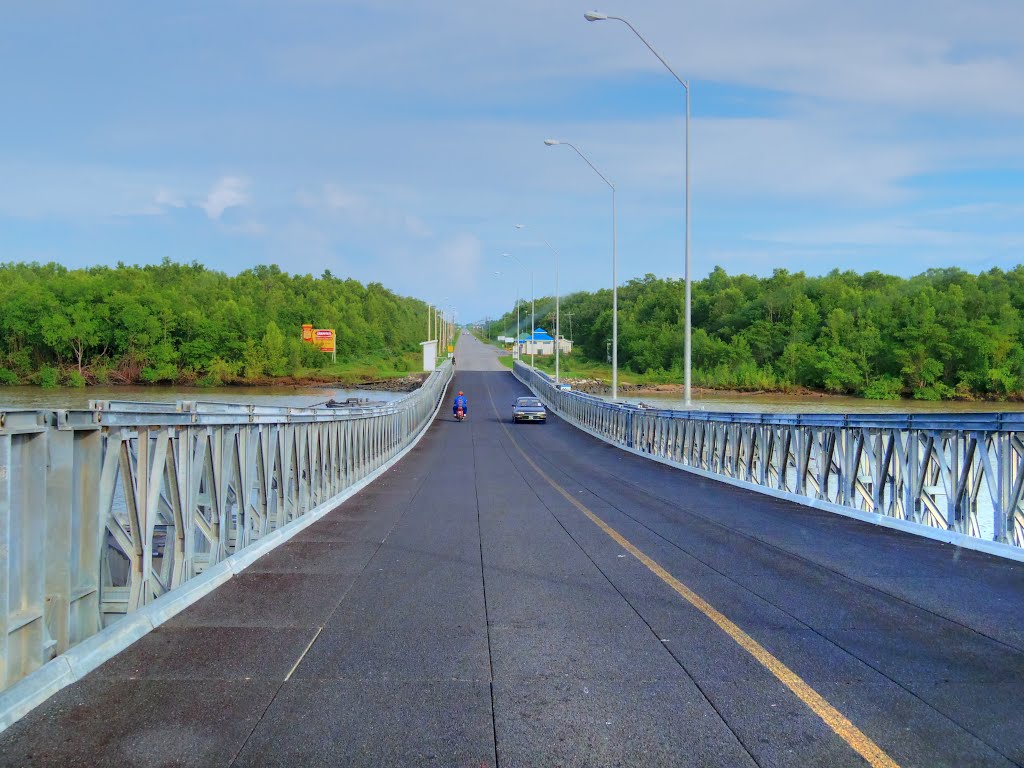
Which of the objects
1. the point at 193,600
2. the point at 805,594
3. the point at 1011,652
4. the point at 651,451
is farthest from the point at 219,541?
the point at 651,451

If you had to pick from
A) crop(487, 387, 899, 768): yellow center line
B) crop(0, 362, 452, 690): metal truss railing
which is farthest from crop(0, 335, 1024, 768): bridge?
crop(0, 362, 452, 690): metal truss railing

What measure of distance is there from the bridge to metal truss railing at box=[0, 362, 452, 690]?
0.18 meters

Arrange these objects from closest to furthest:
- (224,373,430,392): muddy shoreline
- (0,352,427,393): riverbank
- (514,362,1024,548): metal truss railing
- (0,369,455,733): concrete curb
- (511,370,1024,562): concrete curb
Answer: (0,369,455,733): concrete curb
(511,370,1024,562): concrete curb
(514,362,1024,548): metal truss railing
(0,352,427,393): riverbank
(224,373,430,392): muddy shoreline

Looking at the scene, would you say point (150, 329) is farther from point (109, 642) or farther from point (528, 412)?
point (109, 642)

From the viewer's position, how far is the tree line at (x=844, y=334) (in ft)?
269

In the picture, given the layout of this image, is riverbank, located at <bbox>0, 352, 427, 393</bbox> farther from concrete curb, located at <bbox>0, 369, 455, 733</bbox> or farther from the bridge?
the bridge

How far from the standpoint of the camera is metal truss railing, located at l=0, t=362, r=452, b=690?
15.1ft

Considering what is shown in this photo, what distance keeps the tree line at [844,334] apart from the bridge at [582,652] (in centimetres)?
7995

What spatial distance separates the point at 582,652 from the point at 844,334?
115083 millimetres

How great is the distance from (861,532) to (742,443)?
358 inches

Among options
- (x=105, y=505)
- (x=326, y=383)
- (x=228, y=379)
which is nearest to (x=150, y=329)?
(x=228, y=379)

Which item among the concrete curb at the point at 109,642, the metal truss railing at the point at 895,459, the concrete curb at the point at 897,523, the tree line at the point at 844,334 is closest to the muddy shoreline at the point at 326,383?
the tree line at the point at 844,334

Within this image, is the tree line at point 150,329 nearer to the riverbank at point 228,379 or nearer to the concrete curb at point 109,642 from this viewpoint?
the riverbank at point 228,379

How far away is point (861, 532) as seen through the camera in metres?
10.8
